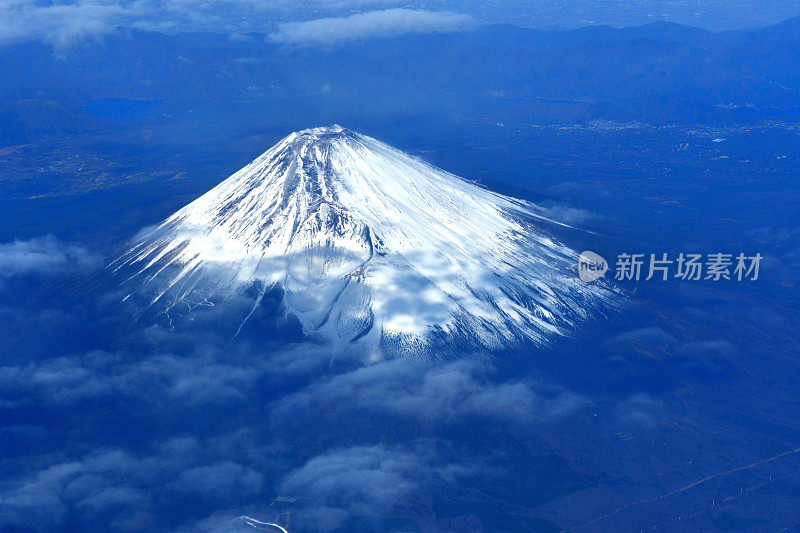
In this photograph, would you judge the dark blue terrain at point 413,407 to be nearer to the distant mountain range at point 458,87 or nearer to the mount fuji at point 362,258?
the mount fuji at point 362,258

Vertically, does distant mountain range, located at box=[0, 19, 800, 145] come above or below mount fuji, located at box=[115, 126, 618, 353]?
above

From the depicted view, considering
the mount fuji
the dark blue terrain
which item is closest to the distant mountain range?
the dark blue terrain

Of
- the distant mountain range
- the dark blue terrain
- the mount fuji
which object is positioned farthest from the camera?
the distant mountain range

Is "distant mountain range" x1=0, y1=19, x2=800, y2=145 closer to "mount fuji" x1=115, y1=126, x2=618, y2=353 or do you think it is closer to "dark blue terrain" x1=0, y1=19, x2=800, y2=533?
"dark blue terrain" x1=0, y1=19, x2=800, y2=533

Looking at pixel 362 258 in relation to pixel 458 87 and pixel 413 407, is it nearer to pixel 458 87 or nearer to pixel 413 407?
pixel 413 407

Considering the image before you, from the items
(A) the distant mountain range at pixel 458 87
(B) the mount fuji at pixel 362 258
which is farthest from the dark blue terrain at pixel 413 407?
(A) the distant mountain range at pixel 458 87

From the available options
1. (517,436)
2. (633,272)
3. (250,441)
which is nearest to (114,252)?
(250,441)

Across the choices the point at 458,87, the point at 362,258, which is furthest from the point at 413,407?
the point at 458,87
